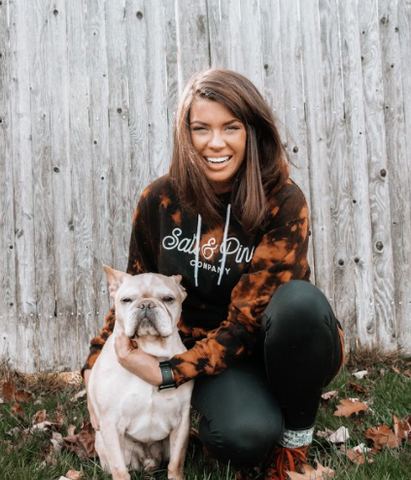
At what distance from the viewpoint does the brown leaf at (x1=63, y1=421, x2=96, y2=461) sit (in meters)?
2.36

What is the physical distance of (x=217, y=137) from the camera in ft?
Answer: 7.42

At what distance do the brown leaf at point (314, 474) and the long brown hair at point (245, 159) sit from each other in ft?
2.97

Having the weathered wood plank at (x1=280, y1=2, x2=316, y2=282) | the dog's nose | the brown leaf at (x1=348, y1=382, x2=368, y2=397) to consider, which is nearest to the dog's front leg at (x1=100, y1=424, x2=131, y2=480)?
the dog's nose

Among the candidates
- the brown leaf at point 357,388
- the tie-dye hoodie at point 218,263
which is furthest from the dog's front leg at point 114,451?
the brown leaf at point 357,388

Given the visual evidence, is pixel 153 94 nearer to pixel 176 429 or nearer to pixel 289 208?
pixel 289 208

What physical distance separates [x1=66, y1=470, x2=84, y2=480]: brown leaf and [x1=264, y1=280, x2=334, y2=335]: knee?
866 mm

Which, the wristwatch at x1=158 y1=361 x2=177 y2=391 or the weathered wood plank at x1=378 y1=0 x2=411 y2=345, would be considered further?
the weathered wood plank at x1=378 y1=0 x2=411 y2=345

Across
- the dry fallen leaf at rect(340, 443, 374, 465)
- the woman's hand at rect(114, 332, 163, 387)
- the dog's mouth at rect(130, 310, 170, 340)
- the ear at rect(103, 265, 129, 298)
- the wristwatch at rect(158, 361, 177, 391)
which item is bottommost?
the dry fallen leaf at rect(340, 443, 374, 465)

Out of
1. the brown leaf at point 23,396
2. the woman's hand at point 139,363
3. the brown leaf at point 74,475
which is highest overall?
the woman's hand at point 139,363

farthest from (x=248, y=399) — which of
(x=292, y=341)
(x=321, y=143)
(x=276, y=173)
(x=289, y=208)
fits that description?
(x=321, y=143)

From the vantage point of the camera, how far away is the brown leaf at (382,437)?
219 cm

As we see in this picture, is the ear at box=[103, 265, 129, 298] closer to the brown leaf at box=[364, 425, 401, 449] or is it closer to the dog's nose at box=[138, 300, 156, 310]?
the dog's nose at box=[138, 300, 156, 310]

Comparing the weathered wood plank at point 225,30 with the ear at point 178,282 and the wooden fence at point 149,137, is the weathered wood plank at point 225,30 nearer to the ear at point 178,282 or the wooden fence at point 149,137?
the wooden fence at point 149,137

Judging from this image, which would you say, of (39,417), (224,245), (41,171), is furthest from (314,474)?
(41,171)
